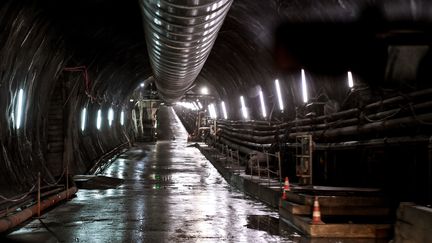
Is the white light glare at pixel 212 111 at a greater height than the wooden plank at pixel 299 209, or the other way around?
the white light glare at pixel 212 111

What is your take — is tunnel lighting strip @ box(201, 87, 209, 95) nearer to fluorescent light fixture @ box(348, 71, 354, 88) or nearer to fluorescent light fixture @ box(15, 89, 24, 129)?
fluorescent light fixture @ box(15, 89, 24, 129)

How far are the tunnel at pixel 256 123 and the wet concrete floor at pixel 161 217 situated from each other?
0.05 meters

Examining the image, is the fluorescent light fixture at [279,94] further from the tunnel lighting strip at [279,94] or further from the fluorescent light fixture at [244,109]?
the fluorescent light fixture at [244,109]

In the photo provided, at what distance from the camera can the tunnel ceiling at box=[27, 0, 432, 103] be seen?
1087 cm

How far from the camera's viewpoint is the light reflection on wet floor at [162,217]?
9.00 m

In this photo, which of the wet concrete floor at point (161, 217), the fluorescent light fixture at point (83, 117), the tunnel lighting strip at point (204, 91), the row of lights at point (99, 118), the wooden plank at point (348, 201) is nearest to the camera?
the wet concrete floor at point (161, 217)

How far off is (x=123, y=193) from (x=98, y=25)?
5.71 meters

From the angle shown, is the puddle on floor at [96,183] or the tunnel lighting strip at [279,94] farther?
the tunnel lighting strip at [279,94]

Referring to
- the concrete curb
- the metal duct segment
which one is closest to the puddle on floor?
the concrete curb

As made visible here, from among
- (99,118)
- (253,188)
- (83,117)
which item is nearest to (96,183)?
(253,188)

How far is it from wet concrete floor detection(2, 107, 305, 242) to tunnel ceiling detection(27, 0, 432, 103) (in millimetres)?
4541

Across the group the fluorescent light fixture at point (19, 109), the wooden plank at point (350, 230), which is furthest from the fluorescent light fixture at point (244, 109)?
the wooden plank at point (350, 230)

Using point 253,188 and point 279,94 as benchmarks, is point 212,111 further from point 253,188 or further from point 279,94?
point 253,188

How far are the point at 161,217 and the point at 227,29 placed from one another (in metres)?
10.5
